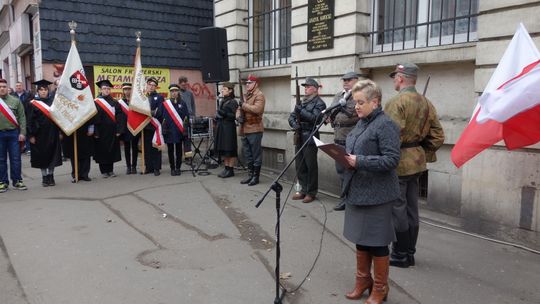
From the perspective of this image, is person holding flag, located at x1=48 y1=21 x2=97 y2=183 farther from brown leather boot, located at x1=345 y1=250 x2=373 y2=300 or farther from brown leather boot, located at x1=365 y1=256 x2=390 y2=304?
brown leather boot, located at x1=365 y1=256 x2=390 y2=304

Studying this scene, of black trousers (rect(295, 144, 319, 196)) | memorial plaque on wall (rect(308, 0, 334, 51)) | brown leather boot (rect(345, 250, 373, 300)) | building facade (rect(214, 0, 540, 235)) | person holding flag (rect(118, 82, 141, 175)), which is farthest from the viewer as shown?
person holding flag (rect(118, 82, 141, 175))

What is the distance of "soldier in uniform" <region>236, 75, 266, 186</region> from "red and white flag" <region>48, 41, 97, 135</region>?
2880mm

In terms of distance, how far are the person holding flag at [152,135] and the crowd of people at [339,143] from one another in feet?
0.07

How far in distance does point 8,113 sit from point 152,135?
8.60 ft

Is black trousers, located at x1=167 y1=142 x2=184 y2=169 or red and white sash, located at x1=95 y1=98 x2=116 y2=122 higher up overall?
red and white sash, located at x1=95 y1=98 x2=116 y2=122

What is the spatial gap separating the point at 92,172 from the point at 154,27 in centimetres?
600

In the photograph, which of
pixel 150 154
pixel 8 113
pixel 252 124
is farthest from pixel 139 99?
pixel 252 124

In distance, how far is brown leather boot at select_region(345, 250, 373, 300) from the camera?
3732 millimetres

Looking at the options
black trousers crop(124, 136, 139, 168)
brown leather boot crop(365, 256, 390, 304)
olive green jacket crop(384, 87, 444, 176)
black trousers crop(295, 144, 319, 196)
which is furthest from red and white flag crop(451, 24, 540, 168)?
black trousers crop(124, 136, 139, 168)

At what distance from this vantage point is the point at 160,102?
30.2 feet

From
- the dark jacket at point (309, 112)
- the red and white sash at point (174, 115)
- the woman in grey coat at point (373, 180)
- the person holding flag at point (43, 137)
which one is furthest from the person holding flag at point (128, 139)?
the woman in grey coat at point (373, 180)

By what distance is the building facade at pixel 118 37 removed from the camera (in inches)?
491

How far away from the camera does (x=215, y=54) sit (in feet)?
32.1

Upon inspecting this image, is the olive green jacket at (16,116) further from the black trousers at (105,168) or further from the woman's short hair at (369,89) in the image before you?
the woman's short hair at (369,89)
